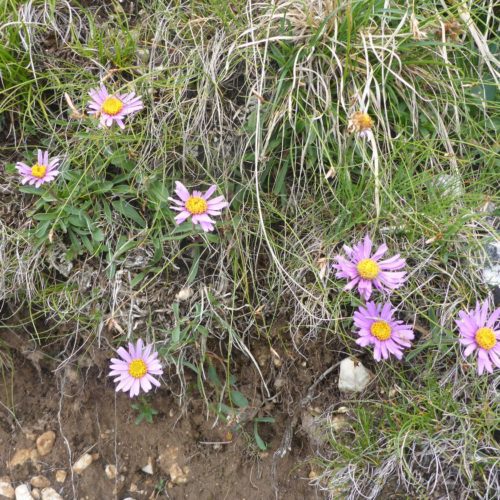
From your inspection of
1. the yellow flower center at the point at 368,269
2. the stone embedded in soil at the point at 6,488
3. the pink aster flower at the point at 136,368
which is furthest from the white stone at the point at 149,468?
the yellow flower center at the point at 368,269

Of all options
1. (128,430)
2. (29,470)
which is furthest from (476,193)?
(29,470)

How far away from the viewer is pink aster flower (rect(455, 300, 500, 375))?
5.29 ft

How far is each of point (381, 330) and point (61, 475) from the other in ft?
3.26

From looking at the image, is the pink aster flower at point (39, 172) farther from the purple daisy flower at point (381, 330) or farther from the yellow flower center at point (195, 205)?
the purple daisy flower at point (381, 330)

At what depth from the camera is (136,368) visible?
5.71 feet

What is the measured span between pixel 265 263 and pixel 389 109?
0.57 meters

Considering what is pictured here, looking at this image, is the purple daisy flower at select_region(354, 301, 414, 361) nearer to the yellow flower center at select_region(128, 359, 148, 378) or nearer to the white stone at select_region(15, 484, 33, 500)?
the yellow flower center at select_region(128, 359, 148, 378)

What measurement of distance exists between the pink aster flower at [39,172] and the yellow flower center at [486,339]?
118 cm

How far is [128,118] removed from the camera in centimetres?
189

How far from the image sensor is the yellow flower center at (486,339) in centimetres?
162

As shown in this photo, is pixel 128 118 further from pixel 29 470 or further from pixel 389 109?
pixel 29 470

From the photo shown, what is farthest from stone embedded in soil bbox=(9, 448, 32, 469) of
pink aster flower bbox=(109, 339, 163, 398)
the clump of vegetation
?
pink aster flower bbox=(109, 339, 163, 398)

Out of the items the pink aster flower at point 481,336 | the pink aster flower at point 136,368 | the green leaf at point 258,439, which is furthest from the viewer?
the green leaf at point 258,439

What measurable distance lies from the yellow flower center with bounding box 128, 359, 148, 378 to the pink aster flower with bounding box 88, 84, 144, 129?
628 millimetres
